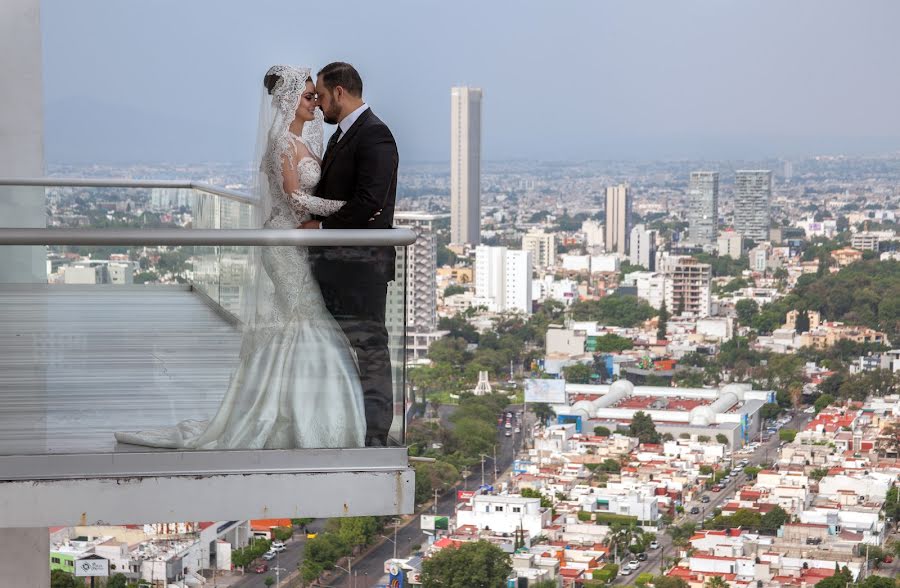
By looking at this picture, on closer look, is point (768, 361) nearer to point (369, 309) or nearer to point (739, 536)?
point (739, 536)

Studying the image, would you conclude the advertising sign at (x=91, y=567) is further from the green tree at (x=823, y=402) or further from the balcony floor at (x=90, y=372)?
the green tree at (x=823, y=402)

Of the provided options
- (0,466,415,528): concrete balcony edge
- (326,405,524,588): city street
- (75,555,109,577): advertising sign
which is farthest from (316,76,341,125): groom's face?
(326,405,524,588): city street

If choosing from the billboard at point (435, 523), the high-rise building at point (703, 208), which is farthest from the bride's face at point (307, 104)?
the high-rise building at point (703, 208)

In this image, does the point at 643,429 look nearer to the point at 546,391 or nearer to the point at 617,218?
the point at 546,391

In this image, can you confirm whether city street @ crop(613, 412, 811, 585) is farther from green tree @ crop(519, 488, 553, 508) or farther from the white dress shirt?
the white dress shirt

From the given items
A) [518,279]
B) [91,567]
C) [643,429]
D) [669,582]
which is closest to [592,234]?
[518,279]

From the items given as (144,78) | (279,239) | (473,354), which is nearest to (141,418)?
(279,239)

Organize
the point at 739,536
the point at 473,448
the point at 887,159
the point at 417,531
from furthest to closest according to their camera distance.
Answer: the point at 887,159, the point at 473,448, the point at 417,531, the point at 739,536
